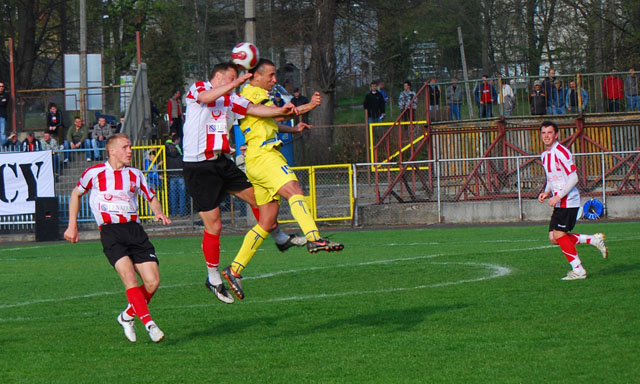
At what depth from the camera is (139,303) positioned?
25.9 ft

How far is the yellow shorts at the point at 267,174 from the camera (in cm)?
878

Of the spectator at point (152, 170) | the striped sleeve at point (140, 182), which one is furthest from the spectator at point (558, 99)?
the striped sleeve at point (140, 182)

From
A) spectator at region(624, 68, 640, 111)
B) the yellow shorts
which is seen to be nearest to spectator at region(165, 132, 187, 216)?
spectator at region(624, 68, 640, 111)

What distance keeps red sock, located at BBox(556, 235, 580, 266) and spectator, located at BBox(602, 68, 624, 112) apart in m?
16.2

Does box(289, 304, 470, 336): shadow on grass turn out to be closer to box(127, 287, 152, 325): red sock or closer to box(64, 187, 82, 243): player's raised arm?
box(127, 287, 152, 325): red sock

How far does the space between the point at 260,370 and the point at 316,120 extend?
32.8 m

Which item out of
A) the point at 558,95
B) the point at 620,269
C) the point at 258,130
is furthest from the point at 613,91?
the point at 258,130

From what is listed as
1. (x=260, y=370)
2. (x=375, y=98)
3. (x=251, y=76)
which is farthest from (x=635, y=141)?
(x=260, y=370)

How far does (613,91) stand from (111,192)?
68.7 feet

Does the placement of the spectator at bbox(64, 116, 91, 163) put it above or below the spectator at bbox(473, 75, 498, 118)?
below

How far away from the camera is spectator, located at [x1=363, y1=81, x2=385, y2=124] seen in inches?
1197

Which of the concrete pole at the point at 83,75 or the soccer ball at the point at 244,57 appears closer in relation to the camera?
the soccer ball at the point at 244,57

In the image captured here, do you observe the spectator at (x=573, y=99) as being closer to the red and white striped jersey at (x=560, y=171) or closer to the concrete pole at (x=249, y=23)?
the concrete pole at (x=249, y=23)

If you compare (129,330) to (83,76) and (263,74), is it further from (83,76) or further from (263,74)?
(83,76)
